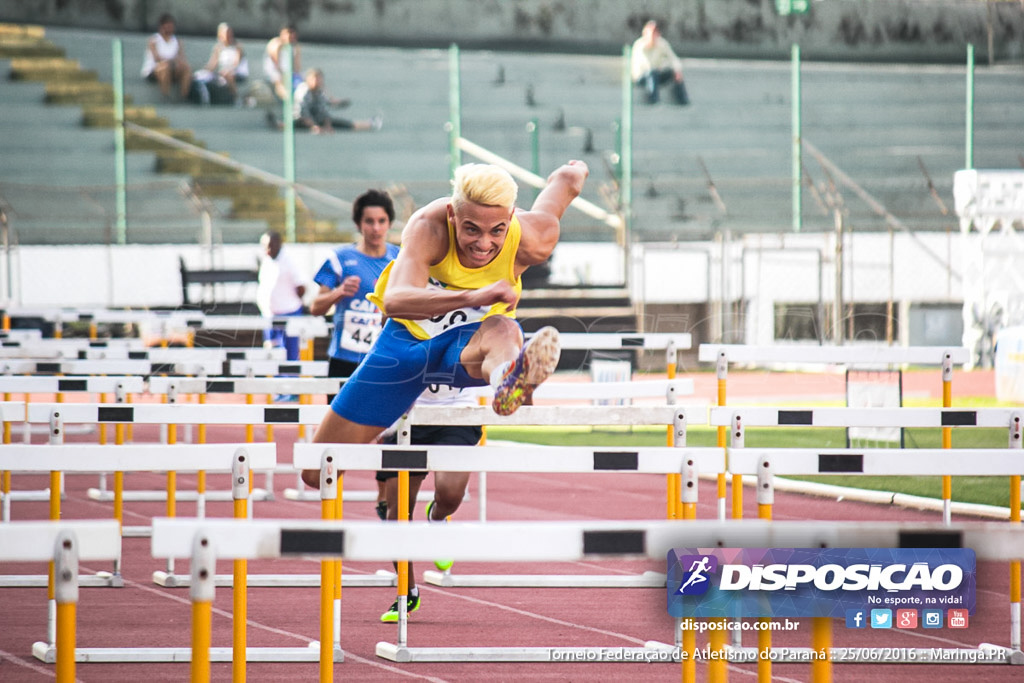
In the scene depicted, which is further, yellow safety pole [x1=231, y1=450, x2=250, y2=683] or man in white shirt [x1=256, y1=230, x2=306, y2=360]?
man in white shirt [x1=256, y1=230, x2=306, y2=360]

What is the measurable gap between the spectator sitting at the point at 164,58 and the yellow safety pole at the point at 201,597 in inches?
814

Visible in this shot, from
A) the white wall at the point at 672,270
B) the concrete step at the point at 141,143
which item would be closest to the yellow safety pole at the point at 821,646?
the white wall at the point at 672,270

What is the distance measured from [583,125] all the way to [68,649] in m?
22.7

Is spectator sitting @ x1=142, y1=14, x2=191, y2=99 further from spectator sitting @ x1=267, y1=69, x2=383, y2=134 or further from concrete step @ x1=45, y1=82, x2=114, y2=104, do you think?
spectator sitting @ x1=267, y1=69, x2=383, y2=134

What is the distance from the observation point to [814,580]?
311cm

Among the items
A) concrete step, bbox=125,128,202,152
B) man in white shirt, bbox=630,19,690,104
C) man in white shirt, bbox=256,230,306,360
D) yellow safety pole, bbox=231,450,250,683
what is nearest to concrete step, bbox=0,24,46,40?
concrete step, bbox=125,128,202,152

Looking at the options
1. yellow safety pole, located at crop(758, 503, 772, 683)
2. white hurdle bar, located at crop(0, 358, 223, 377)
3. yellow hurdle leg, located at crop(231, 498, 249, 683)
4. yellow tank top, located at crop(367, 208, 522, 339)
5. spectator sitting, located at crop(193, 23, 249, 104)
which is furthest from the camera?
spectator sitting, located at crop(193, 23, 249, 104)

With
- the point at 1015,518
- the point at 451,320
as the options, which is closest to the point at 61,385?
the point at 451,320

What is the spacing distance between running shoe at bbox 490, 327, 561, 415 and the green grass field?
5.55 m

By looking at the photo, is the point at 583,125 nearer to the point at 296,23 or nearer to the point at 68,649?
the point at 296,23

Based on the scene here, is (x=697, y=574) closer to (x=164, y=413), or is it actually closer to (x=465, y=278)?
(x=465, y=278)

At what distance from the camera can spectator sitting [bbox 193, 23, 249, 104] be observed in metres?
23.1

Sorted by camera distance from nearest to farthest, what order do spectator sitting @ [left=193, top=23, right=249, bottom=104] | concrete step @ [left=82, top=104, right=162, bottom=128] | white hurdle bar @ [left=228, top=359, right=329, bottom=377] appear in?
white hurdle bar @ [left=228, top=359, right=329, bottom=377], concrete step @ [left=82, top=104, right=162, bottom=128], spectator sitting @ [left=193, top=23, right=249, bottom=104]

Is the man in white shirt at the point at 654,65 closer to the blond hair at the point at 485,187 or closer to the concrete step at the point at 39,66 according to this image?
the concrete step at the point at 39,66
